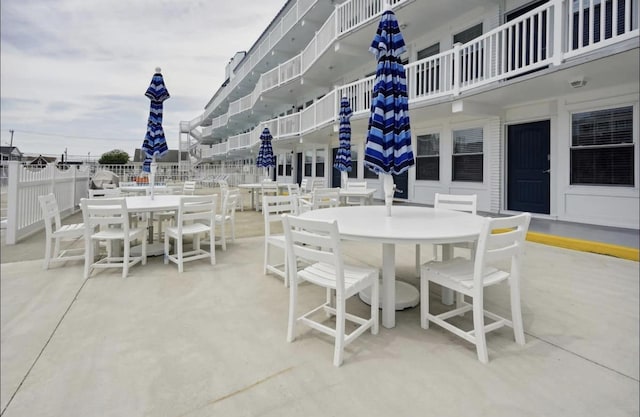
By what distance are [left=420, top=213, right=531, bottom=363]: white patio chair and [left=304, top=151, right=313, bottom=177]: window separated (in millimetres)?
14285

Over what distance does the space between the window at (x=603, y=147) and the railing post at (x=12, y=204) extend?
34.3ft

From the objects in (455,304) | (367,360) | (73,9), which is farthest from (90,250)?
(73,9)

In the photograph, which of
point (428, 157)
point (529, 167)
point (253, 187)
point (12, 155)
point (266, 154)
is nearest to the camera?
point (529, 167)

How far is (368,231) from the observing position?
7.57 feet

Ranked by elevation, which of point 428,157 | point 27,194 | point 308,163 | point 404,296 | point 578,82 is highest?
point 578,82

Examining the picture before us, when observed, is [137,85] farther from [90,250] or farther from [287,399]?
[287,399]

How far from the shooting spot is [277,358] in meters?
2.07

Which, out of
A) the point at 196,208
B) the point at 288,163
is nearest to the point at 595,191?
the point at 196,208

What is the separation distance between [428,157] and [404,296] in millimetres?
7759

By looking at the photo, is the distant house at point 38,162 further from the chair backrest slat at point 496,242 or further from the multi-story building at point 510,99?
the chair backrest slat at point 496,242

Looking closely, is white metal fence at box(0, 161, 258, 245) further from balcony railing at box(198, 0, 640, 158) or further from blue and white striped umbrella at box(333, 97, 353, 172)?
balcony railing at box(198, 0, 640, 158)

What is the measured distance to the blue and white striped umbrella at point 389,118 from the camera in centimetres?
310

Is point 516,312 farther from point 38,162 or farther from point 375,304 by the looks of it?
point 38,162

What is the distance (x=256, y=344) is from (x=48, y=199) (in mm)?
3682
